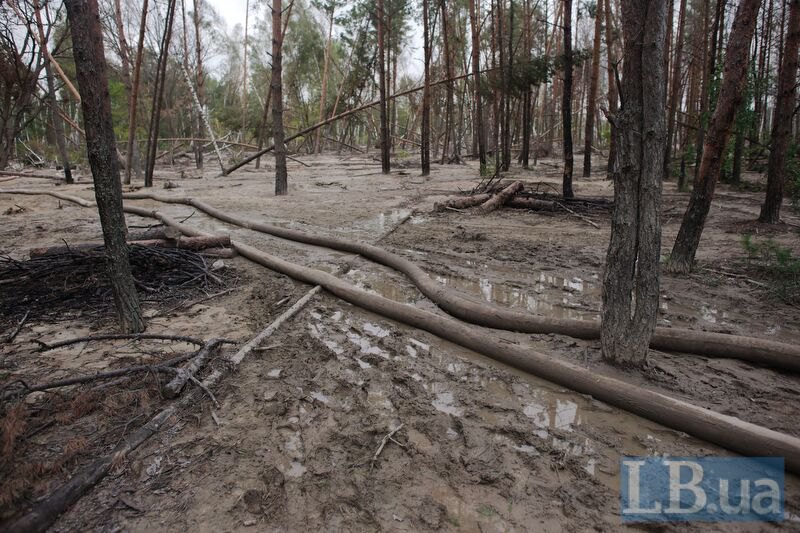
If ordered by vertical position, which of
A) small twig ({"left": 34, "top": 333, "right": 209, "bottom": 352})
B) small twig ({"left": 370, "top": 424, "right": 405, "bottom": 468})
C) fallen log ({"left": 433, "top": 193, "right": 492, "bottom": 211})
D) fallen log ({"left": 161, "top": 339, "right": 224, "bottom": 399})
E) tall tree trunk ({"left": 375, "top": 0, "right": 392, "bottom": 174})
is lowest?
small twig ({"left": 370, "top": 424, "right": 405, "bottom": 468})

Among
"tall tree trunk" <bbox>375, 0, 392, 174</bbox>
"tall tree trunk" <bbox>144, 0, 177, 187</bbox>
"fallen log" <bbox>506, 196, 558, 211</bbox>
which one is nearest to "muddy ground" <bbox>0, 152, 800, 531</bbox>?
"fallen log" <bbox>506, 196, 558, 211</bbox>

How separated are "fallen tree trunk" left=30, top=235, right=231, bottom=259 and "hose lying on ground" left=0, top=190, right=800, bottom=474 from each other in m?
2.19

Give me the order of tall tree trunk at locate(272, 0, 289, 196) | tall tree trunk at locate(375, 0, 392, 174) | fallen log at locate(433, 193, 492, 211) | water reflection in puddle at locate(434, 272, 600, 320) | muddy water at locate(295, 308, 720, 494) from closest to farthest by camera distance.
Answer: muddy water at locate(295, 308, 720, 494) → water reflection in puddle at locate(434, 272, 600, 320) → fallen log at locate(433, 193, 492, 211) → tall tree trunk at locate(272, 0, 289, 196) → tall tree trunk at locate(375, 0, 392, 174)

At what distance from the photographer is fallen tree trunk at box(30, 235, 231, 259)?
442 centimetres

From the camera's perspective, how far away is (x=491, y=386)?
2.71 metres

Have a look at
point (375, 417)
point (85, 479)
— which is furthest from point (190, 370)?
point (375, 417)

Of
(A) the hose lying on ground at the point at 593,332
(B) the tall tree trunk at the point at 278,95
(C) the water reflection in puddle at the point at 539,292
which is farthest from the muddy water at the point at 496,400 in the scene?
(B) the tall tree trunk at the point at 278,95

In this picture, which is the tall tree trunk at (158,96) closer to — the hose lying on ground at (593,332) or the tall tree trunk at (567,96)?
the tall tree trunk at (567,96)

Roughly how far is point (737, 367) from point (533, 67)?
1332cm

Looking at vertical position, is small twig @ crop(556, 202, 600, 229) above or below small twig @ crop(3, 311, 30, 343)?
above

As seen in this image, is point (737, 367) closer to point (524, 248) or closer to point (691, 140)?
point (524, 248)

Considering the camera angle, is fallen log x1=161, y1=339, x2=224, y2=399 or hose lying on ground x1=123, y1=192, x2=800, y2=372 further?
hose lying on ground x1=123, y1=192, x2=800, y2=372

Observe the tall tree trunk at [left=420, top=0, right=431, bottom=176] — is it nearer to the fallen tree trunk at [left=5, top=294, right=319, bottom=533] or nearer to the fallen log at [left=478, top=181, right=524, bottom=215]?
the fallen log at [left=478, top=181, right=524, bottom=215]

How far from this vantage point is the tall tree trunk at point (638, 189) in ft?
7.87
